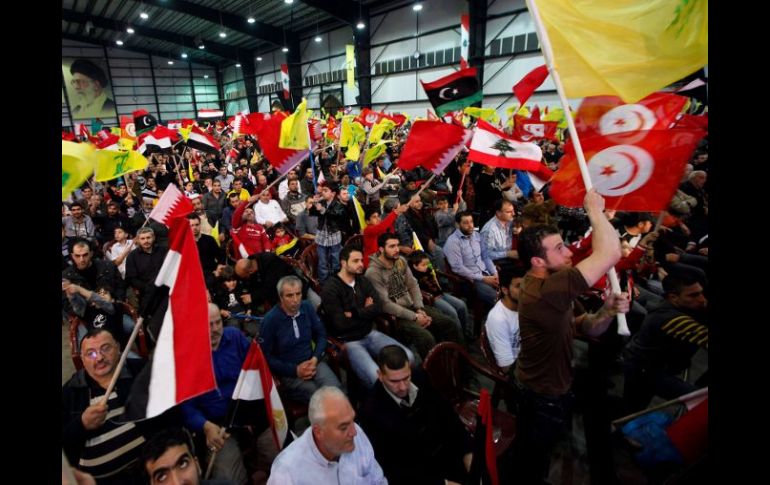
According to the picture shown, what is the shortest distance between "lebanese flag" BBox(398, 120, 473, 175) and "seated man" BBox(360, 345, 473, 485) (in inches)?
110

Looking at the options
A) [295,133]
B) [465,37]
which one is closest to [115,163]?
[295,133]

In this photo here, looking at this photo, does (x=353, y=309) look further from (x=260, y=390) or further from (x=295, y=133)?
(x=295, y=133)

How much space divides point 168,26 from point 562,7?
3208 cm

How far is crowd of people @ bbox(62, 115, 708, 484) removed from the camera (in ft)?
6.56

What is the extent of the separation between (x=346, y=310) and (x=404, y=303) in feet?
2.42

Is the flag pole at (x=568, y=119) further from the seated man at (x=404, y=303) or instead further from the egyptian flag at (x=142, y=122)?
the egyptian flag at (x=142, y=122)

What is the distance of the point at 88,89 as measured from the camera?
28828mm

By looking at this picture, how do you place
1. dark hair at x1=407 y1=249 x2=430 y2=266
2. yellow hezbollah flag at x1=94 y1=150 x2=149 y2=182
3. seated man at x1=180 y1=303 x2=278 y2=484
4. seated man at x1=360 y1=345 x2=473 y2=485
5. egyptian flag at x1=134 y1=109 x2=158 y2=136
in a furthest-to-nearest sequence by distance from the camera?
egyptian flag at x1=134 y1=109 x2=158 y2=136
dark hair at x1=407 y1=249 x2=430 y2=266
yellow hezbollah flag at x1=94 y1=150 x2=149 y2=182
seated man at x1=180 y1=303 x2=278 y2=484
seated man at x1=360 y1=345 x2=473 y2=485

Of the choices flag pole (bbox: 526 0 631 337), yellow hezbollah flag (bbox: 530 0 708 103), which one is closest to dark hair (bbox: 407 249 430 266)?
flag pole (bbox: 526 0 631 337)

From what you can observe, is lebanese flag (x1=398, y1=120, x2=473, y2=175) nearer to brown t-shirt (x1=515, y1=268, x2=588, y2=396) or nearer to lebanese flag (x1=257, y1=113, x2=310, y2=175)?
lebanese flag (x1=257, y1=113, x2=310, y2=175)

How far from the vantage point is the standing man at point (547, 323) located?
193cm
